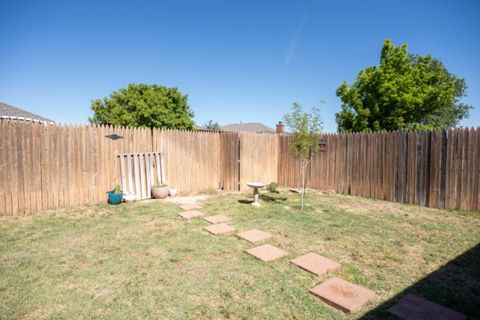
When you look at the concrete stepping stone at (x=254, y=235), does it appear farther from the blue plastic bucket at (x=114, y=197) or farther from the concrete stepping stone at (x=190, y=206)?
the blue plastic bucket at (x=114, y=197)

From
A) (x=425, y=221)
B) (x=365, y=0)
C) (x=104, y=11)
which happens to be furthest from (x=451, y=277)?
(x=104, y=11)

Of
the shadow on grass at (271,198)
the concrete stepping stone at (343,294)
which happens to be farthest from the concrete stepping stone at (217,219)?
the concrete stepping stone at (343,294)

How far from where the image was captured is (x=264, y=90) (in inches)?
773

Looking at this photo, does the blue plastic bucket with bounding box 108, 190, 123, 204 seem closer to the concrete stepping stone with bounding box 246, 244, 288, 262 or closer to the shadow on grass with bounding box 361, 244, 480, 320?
the concrete stepping stone with bounding box 246, 244, 288, 262

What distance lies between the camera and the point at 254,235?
456 cm

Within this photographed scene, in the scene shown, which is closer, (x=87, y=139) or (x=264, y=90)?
(x=87, y=139)

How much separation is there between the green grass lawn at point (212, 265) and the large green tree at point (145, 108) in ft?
60.3

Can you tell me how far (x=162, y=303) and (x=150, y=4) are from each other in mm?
11230

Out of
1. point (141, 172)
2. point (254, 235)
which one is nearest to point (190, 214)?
point (254, 235)

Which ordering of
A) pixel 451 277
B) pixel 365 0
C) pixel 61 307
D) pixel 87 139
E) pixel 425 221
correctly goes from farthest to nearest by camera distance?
pixel 365 0, pixel 87 139, pixel 425 221, pixel 451 277, pixel 61 307

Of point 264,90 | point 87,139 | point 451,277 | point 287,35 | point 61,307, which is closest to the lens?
point 61,307

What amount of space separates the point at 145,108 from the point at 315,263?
2256 centimetres

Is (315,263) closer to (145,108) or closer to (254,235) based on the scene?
(254,235)

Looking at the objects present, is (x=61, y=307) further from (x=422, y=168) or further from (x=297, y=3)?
(x=297, y=3)
